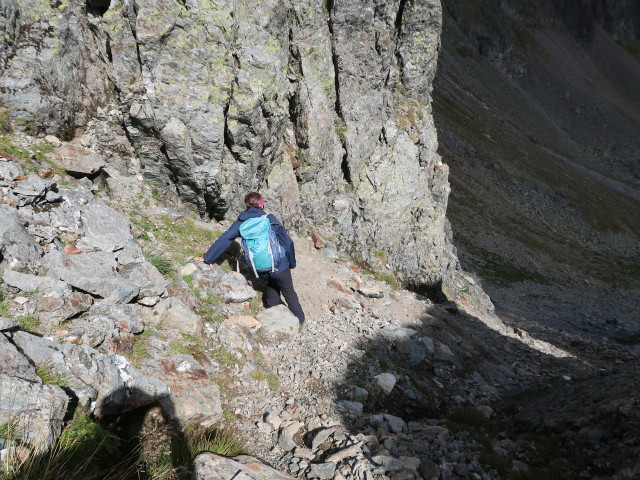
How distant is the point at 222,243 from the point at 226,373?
3.29 m

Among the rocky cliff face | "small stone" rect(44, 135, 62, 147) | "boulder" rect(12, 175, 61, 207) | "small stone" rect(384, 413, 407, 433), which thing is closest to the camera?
"small stone" rect(384, 413, 407, 433)

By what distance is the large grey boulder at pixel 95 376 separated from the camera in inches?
195

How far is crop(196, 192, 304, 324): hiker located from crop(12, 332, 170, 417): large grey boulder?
380cm

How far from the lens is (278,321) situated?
8914mm

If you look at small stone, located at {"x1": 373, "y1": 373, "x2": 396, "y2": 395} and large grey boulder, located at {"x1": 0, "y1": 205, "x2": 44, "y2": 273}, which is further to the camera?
small stone, located at {"x1": 373, "y1": 373, "x2": 396, "y2": 395}

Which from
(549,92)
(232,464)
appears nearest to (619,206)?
(549,92)

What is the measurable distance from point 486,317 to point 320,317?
49.4ft

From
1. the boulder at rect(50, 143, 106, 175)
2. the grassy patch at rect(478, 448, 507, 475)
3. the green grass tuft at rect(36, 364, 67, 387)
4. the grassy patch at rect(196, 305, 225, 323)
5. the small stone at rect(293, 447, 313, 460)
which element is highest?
the grassy patch at rect(478, 448, 507, 475)

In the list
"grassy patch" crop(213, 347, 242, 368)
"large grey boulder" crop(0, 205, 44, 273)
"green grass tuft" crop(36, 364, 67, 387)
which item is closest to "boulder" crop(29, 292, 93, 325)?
"large grey boulder" crop(0, 205, 44, 273)

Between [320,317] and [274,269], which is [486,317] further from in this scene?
[274,269]

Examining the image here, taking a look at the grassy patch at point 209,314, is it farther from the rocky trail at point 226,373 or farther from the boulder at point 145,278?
the boulder at point 145,278

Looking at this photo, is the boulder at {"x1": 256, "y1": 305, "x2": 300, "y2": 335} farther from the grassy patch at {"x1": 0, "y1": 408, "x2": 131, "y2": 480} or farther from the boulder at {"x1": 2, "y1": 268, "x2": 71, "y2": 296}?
the grassy patch at {"x1": 0, "y1": 408, "x2": 131, "y2": 480}

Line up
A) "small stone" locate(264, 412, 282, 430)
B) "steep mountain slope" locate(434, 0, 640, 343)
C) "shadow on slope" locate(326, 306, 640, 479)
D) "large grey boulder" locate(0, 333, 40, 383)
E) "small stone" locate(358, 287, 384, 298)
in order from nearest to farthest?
"large grey boulder" locate(0, 333, 40, 383) → "small stone" locate(264, 412, 282, 430) → "shadow on slope" locate(326, 306, 640, 479) → "small stone" locate(358, 287, 384, 298) → "steep mountain slope" locate(434, 0, 640, 343)

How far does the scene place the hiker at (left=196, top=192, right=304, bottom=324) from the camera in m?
9.04
